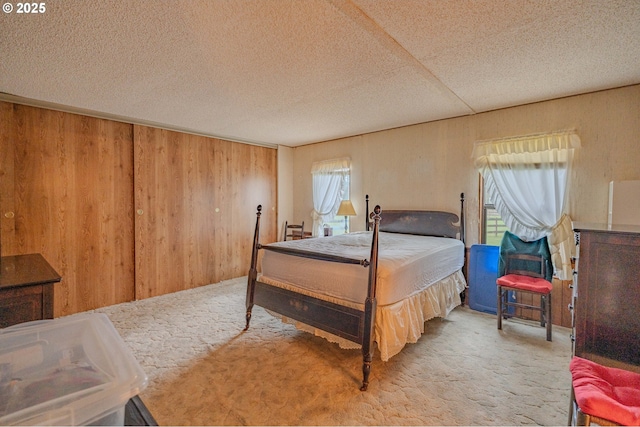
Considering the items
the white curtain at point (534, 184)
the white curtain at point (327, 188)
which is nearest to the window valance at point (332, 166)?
the white curtain at point (327, 188)

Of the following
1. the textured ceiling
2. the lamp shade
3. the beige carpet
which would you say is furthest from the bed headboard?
the textured ceiling

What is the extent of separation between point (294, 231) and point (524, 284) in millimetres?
3783

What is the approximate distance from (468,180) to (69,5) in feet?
13.7

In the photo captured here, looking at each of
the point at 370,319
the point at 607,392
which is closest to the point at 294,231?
the point at 370,319

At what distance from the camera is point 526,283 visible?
9.98 feet

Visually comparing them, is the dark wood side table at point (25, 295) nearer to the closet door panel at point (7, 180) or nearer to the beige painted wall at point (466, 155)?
the closet door panel at point (7, 180)

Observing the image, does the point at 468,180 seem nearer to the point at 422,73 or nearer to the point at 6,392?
the point at 422,73

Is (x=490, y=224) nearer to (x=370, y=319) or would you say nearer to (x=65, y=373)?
(x=370, y=319)

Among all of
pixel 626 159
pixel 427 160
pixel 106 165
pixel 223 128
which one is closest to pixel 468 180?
pixel 427 160

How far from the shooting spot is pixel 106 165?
12.6ft

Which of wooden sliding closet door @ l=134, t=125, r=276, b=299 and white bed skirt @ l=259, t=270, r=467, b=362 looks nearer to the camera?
white bed skirt @ l=259, t=270, r=467, b=362

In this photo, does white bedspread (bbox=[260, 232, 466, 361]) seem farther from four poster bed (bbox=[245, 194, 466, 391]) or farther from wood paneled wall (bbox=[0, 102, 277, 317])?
wood paneled wall (bbox=[0, 102, 277, 317])

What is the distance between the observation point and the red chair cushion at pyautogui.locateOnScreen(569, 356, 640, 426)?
112 centimetres

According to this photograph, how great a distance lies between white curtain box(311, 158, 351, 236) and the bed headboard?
3.51 feet
